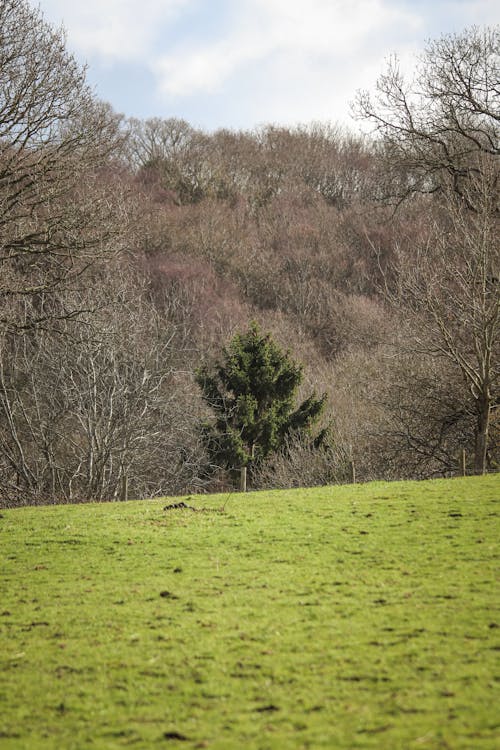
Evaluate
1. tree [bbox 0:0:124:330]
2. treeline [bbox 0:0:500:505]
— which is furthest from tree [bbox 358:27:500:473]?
tree [bbox 0:0:124:330]

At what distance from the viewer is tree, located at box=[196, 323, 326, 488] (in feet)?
101

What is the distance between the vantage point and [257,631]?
270 inches

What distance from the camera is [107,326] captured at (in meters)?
27.4

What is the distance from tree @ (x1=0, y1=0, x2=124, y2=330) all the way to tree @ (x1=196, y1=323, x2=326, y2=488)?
496 inches

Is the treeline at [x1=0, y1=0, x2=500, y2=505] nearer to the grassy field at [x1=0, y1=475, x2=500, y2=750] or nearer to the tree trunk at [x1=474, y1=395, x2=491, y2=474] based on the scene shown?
the tree trunk at [x1=474, y1=395, x2=491, y2=474]

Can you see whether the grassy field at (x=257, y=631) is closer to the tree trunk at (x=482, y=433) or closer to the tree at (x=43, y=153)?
the tree trunk at (x=482, y=433)

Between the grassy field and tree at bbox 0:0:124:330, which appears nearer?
the grassy field

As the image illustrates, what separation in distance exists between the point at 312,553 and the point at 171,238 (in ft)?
178

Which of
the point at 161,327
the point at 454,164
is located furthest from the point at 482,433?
the point at 161,327

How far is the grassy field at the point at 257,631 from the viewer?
499 cm

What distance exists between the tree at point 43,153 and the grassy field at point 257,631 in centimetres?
831

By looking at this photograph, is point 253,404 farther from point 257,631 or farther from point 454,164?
point 257,631

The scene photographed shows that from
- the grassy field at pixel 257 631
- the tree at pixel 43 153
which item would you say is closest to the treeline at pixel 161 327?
the tree at pixel 43 153

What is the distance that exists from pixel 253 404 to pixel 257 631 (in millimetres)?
24174
